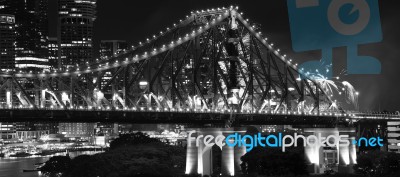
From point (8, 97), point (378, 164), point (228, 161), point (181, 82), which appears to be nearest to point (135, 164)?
point (181, 82)

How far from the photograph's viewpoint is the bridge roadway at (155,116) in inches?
2422

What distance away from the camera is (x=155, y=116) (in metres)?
68.9

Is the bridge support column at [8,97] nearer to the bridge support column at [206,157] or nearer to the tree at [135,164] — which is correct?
the tree at [135,164]

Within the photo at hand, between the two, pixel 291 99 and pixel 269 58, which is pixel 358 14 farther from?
pixel 291 99

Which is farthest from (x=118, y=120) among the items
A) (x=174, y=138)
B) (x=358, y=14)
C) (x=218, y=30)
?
(x=174, y=138)

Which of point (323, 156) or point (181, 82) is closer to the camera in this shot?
point (181, 82)

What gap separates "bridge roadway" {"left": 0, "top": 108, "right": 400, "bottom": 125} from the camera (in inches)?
2422

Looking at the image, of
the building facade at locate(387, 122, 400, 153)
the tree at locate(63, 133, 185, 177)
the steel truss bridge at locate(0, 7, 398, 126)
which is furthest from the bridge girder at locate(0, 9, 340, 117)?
the building facade at locate(387, 122, 400, 153)

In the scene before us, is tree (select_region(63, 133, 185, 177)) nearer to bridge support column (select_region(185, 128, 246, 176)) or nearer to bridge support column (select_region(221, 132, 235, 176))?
bridge support column (select_region(185, 128, 246, 176))

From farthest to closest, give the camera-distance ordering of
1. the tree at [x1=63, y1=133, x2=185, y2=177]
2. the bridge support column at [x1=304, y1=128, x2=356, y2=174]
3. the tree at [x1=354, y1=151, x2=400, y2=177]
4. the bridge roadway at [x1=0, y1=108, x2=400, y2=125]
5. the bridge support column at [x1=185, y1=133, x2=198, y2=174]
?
the bridge support column at [x1=304, y1=128, x2=356, y2=174] < the tree at [x1=354, y1=151, x2=400, y2=177] < the tree at [x1=63, y1=133, x2=185, y2=177] < the bridge support column at [x1=185, y1=133, x2=198, y2=174] < the bridge roadway at [x1=0, y1=108, x2=400, y2=125]

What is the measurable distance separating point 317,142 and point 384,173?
864 centimetres

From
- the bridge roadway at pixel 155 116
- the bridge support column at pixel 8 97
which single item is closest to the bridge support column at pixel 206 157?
the bridge roadway at pixel 155 116

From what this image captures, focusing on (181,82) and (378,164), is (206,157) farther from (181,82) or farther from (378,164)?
(378,164)

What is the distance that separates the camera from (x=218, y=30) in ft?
254
